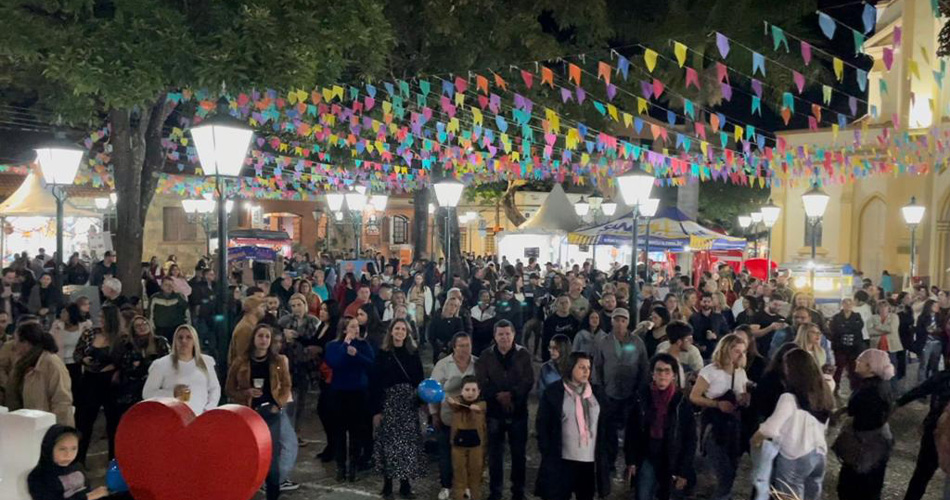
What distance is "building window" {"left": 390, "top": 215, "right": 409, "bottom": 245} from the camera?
51344 mm

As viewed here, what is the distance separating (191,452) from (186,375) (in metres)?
3.41

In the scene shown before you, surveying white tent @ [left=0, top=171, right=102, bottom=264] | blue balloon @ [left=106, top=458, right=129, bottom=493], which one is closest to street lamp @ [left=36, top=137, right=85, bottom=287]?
blue balloon @ [left=106, top=458, right=129, bottom=493]

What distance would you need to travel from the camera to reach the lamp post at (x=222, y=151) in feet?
21.2

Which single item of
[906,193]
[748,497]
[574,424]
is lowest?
[748,497]

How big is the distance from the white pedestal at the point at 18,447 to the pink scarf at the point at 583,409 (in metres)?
3.53

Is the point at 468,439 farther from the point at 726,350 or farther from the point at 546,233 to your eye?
the point at 546,233

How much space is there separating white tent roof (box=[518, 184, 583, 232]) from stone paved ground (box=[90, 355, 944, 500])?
1627cm

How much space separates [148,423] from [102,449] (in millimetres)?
5986

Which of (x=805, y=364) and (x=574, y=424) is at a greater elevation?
(x=805, y=364)

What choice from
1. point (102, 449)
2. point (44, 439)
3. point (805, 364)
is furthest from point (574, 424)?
point (102, 449)

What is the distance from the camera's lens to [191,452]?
2896 millimetres

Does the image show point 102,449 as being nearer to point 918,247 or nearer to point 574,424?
point 574,424

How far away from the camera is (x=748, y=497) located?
7180mm

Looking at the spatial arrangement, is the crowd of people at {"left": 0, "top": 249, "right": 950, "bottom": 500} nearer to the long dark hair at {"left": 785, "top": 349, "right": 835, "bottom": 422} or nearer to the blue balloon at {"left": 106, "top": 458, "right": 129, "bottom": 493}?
the long dark hair at {"left": 785, "top": 349, "right": 835, "bottom": 422}
